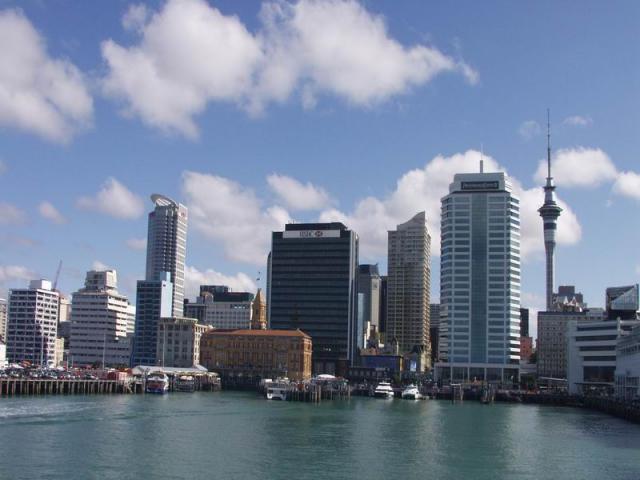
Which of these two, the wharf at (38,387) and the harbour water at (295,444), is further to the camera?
the wharf at (38,387)

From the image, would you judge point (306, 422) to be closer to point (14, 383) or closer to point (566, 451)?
point (566, 451)

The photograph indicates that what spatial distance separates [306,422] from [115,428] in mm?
32857

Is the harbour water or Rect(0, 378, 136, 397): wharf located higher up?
Rect(0, 378, 136, 397): wharf

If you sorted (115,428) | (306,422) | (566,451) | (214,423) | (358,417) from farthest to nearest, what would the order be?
(358,417)
(306,422)
(214,423)
(115,428)
(566,451)

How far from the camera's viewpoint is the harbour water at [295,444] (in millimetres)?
81125

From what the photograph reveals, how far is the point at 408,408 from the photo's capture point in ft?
578

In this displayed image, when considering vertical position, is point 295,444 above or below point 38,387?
below

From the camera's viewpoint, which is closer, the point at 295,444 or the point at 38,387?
the point at 295,444

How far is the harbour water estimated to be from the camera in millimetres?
81125

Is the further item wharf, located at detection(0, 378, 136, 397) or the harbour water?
wharf, located at detection(0, 378, 136, 397)

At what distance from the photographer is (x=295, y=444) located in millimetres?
101438

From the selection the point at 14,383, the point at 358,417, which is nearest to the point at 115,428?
the point at 358,417

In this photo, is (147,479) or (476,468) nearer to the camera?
(147,479)

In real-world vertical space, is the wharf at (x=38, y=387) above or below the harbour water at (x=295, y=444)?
above
